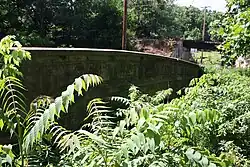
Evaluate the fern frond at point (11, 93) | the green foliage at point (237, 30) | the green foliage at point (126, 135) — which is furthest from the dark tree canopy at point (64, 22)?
the green foliage at point (126, 135)

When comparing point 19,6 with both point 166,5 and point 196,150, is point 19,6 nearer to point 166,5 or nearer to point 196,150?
point 166,5

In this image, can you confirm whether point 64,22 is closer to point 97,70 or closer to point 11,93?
point 97,70

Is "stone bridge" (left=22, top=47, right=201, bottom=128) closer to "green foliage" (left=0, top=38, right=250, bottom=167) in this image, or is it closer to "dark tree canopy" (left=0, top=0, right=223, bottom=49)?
"green foliage" (left=0, top=38, right=250, bottom=167)

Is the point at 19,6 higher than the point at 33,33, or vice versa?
the point at 19,6

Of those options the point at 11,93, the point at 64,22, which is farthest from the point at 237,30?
the point at 64,22

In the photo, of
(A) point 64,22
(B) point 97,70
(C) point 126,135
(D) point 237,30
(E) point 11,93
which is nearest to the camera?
(C) point 126,135

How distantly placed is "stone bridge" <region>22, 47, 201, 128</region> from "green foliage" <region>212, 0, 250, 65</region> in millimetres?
1664

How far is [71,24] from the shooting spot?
49.7ft

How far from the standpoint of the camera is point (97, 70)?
16.3 feet

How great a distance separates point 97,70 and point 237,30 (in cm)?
213

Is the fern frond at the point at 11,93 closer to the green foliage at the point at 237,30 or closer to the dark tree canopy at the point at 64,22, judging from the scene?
the green foliage at the point at 237,30

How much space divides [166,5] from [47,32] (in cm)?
1102

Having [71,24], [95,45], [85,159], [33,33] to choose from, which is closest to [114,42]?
[95,45]

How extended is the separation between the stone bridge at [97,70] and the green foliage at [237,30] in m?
1.66
